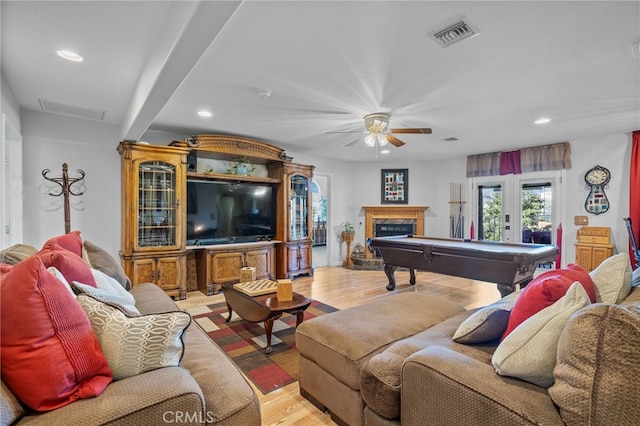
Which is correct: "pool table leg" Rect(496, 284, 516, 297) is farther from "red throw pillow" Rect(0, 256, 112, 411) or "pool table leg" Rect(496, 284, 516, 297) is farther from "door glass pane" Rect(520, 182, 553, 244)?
"red throw pillow" Rect(0, 256, 112, 411)

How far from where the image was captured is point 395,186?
23.2 ft

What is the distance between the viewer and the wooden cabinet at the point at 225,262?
445 centimetres

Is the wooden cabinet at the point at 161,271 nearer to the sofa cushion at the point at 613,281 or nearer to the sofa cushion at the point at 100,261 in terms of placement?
the sofa cushion at the point at 100,261

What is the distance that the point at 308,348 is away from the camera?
1.88 m

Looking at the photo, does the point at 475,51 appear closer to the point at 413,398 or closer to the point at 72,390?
the point at 413,398

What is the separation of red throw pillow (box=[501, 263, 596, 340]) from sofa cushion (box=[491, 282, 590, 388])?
111 mm

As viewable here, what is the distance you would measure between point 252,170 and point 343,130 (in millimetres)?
1773

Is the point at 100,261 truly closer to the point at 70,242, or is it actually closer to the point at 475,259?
the point at 70,242

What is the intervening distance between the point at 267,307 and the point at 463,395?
1657mm

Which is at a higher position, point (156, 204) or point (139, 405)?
point (156, 204)

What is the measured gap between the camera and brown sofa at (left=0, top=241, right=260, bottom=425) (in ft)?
2.93

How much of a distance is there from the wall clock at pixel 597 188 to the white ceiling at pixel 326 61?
1109mm

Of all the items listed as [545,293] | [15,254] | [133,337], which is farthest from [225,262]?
[545,293]

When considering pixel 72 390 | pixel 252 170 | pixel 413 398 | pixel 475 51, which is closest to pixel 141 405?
pixel 72 390
